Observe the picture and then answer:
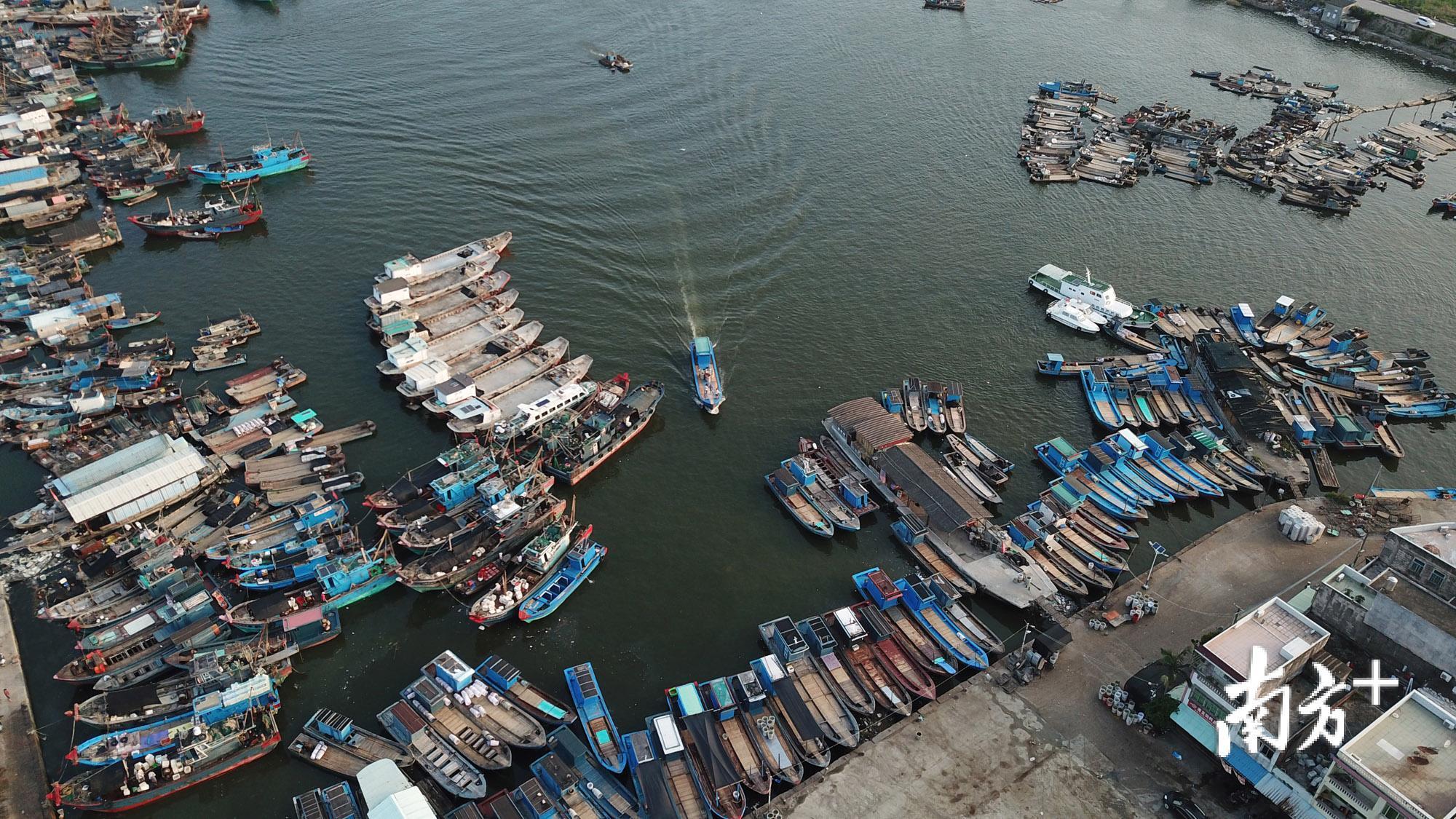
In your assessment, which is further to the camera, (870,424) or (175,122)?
(175,122)

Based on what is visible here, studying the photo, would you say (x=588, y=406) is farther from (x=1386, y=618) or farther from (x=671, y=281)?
(x=1386, y=618)

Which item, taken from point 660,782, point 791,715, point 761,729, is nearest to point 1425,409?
point 791,715

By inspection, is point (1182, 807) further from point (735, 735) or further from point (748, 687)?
point (735, 735)

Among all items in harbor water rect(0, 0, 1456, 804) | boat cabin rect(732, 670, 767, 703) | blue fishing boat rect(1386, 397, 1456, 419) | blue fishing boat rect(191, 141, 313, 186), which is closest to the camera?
boat cabin rect(732, 670, 767, 703)

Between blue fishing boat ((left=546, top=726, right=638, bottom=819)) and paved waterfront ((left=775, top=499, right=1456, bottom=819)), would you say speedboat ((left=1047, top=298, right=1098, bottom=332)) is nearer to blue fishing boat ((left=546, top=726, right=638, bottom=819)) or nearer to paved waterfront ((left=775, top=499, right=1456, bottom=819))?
paved waterfront ((left=775, top=499, right=1456, bottom=819))

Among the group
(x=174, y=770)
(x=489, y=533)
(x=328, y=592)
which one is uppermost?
(x=328, y=592)

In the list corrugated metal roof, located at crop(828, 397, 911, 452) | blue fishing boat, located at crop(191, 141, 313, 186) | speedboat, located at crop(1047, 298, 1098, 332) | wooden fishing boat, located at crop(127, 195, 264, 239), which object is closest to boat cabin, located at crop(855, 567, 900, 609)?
corrugated metal roof, located at crop(828, 397, 911, 452)
